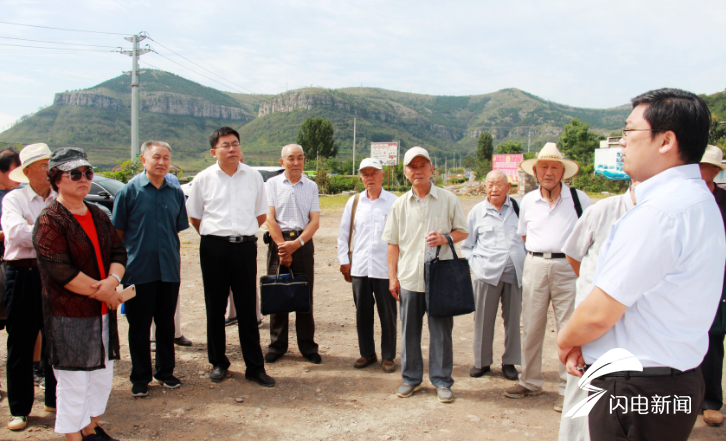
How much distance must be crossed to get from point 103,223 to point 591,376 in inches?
116

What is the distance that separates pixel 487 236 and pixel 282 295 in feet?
6.65

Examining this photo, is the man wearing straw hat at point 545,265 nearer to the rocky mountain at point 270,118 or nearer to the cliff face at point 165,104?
the rocky mountain at point 270,118

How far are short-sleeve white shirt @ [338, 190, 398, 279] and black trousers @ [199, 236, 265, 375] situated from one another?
1.00m

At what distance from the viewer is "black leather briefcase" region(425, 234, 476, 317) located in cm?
348

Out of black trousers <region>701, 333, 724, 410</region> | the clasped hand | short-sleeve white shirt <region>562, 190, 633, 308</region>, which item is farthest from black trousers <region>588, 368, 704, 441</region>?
the clasped hand

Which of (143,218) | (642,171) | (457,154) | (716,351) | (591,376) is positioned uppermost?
(457,154)

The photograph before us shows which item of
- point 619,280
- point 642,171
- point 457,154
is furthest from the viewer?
point 457,154

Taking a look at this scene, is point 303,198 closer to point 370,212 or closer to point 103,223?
point 370,212

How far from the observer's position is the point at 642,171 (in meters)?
1.51

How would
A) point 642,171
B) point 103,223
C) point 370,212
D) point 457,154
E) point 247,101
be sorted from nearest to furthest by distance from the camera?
point 642,171, point 103,223, point 370,212, point 457,154, point 247,101

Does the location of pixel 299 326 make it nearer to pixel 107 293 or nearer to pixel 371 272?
pixel 371 272

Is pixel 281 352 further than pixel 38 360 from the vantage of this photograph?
Yes

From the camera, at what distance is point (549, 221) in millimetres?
3605

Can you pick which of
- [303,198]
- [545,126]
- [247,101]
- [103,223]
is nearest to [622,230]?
[103,223]
